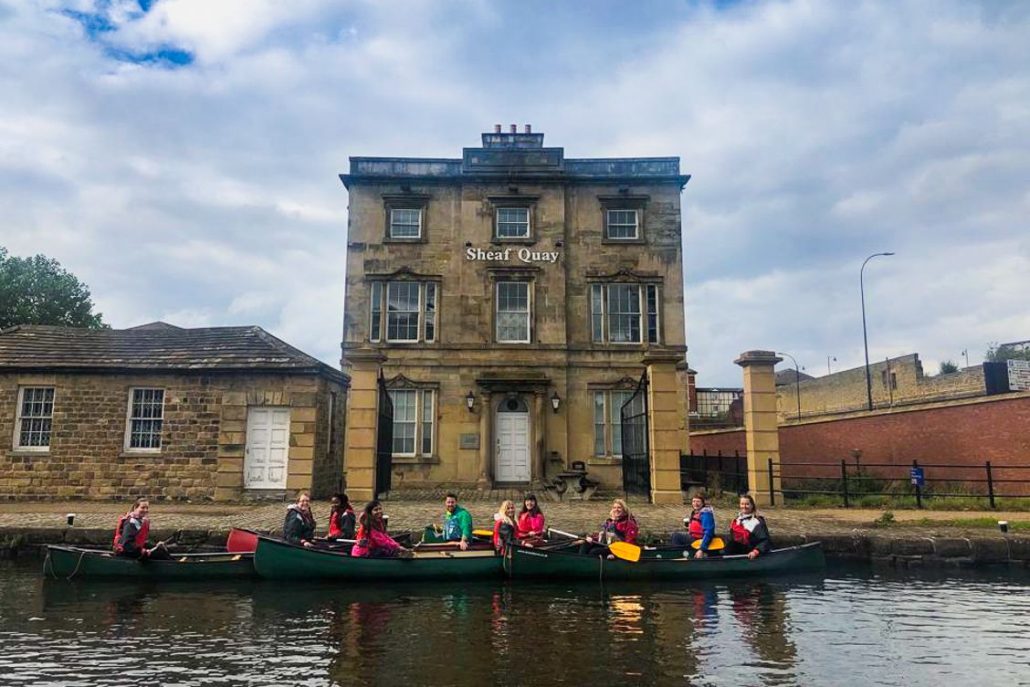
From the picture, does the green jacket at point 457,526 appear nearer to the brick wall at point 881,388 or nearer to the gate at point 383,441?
the gate at point 383,441

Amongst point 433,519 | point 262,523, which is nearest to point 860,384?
point 433,519

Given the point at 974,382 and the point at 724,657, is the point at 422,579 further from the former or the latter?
the point at 974,382

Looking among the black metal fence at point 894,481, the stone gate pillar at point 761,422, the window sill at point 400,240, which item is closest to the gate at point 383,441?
the window sill at point 400,240

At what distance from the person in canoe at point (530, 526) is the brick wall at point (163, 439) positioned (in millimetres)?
8411

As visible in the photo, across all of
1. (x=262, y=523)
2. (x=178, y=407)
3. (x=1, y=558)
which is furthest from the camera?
(x=178, y=407)

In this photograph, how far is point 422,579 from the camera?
10742 millimetres

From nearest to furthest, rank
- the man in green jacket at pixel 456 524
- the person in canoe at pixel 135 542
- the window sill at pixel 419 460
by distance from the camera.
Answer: the person in canoe at pixel 135 542 → the man in green jacket at pixel 456 524 → the window sill at pixel 419 460

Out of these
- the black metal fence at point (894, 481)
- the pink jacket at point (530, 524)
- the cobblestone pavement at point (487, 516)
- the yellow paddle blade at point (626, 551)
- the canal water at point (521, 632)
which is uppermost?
the black metal fence at point (894, 481)

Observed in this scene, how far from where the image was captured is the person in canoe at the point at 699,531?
1134 cm

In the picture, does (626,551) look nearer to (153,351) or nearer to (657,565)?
(657,565)

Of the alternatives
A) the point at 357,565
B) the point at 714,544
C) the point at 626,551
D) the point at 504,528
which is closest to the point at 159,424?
the point at 357,565

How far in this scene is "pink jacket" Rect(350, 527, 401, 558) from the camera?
35.3 ft

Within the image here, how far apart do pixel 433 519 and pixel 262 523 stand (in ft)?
11.3

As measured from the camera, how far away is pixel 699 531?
11.6m
